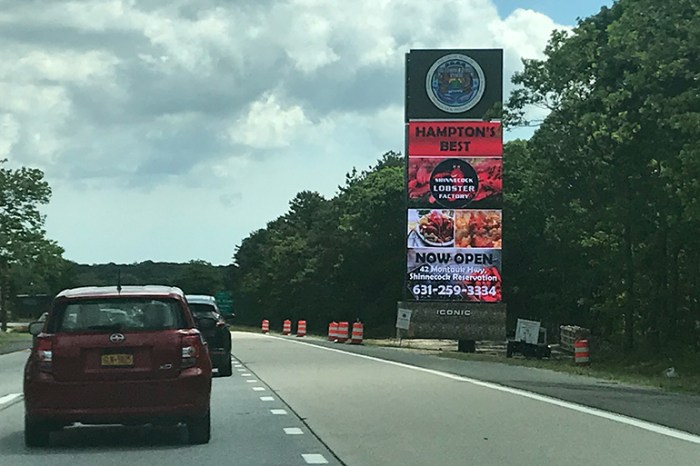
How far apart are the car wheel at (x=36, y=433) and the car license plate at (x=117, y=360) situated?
955 mm

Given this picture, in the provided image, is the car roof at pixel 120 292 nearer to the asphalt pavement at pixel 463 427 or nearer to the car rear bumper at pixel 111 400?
the car rear bumper at pixel 111 400

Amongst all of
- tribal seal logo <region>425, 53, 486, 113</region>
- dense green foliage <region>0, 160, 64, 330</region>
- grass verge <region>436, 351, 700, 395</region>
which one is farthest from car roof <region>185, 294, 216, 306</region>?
dense green foliage <region>0, 160, 64, 330</region>

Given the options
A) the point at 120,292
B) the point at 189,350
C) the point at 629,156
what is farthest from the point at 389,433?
the point at 629,156

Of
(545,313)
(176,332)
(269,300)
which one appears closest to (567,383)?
(176,332)

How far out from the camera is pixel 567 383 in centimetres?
2473

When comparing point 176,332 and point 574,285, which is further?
point 574,285

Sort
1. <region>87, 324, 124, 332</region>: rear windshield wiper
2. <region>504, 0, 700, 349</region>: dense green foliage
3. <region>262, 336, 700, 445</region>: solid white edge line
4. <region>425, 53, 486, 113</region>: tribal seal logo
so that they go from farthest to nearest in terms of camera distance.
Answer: <region>425, 53, 486, 113</region>: tribal seal logo, <region>504, 0, 700, 349</region>: dense green foliage, <region>262, 336, 700, 445</region>: solid white edge line, <region>87, 324, 124, 332</region>: rear windshield wiper

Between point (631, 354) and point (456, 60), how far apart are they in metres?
13.0

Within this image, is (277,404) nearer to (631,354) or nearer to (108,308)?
(108,308)

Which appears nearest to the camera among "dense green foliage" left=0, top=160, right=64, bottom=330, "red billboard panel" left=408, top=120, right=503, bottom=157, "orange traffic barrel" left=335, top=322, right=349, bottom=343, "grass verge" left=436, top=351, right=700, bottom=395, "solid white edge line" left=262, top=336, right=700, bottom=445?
"solid white edge line" left=262, top=336, right=700, bottom=445

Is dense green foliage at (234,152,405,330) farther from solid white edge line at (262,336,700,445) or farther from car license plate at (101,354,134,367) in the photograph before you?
car license plate at (101,354,134,367)

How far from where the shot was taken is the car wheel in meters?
13.4

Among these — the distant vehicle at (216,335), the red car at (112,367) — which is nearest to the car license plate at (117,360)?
the red car at (112,367)

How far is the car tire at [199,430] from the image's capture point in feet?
44.6
